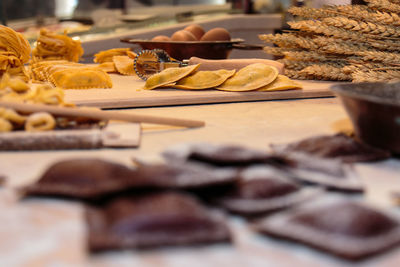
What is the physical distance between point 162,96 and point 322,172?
727 millimetres

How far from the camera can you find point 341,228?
0.45 m

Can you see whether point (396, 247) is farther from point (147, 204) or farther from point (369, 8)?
point (369, 8)

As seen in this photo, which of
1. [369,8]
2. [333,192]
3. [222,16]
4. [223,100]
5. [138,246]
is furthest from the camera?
[222,16]

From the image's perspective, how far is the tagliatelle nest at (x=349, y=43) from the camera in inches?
53.7

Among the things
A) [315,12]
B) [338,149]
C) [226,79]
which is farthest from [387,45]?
[338,149]

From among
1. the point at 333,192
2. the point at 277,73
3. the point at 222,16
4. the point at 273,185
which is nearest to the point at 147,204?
the point at 273,185

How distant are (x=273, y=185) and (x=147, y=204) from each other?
15cm

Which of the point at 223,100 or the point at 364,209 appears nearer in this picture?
the point at 364,209

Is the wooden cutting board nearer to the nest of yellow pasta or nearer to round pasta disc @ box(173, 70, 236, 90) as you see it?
round pasta disc @ box(173, 70, 236, 90)

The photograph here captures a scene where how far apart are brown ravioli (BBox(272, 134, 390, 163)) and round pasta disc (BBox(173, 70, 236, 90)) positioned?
0.62 m

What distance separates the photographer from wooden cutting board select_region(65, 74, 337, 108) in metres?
1.20

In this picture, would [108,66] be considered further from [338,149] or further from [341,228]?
A: [341,228]

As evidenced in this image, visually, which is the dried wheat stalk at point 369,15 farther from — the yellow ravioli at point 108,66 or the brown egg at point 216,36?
the yellow ravioli at point 108,66

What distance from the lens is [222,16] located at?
10.1 feet
